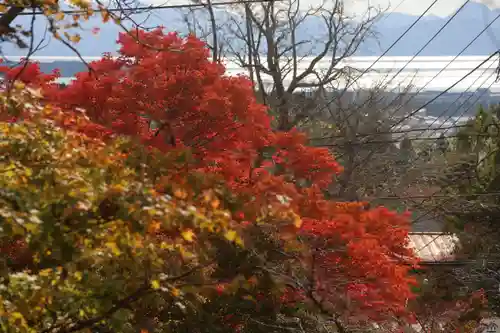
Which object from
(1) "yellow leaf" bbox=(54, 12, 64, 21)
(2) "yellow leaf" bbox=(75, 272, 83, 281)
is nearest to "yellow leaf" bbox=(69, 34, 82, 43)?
(1) "yellow leaf" bbox=(54, 12, 64, 21)

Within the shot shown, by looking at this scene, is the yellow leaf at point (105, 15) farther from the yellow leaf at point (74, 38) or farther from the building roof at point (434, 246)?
the building roof at point (434, 246)

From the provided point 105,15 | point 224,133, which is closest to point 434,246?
point 224,133

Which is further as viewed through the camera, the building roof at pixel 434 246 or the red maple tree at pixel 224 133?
the building roof at pixel 434 246

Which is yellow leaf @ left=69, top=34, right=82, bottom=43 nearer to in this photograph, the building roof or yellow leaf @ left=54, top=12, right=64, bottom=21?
yellow leaf @ left=54, top=12, right=64, bottom=21

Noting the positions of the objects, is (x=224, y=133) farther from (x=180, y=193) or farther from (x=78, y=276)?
(x=78, y=276)

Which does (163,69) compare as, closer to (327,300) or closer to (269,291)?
(269,291)

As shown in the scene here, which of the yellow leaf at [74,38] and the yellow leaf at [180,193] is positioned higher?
the yellow leaf at [74,38]

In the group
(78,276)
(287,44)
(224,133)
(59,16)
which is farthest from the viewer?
(287,44)

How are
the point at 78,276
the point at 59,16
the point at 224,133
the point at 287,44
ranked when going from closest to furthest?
1. the point at 78,276
2. the point at 59,16
3. the point at 224,133
4. the point at 287,44

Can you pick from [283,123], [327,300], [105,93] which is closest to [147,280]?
[327,300]

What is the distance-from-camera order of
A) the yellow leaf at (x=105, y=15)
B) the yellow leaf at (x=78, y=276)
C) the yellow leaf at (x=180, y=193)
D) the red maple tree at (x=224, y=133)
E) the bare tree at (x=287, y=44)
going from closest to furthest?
1. the yellow leaf at (x=78, y=276)
2. the yellow leaf at (x=105, y=15)
3. the yellow leaf at (x=180, y=193)
4. the red maple tree at (x=224, y=133)
5. the bare tree at (x=287, y=44)

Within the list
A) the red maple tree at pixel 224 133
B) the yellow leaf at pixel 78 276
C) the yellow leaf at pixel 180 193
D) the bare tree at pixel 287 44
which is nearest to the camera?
the yellow leaf at pixel 78 276

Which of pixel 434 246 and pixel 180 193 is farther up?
pixel 180 193

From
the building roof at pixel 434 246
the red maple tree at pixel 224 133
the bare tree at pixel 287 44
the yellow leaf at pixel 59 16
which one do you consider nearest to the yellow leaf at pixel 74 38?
the yellow leaf at pixel 59 16
